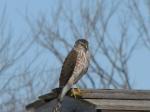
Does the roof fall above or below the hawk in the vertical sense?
below

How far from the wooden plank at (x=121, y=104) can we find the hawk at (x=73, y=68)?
0.42 meters

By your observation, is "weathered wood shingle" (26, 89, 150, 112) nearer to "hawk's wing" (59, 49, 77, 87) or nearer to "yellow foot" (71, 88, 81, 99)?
"yellow foot" (71, 88, 81, 99)

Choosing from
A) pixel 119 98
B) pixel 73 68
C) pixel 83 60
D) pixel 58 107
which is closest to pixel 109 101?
pixel 119 98

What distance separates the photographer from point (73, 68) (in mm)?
7301

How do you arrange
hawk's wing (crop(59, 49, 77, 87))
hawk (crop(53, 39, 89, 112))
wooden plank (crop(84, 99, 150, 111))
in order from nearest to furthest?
wooden plank (crop(84, 99, 150, 111)) → hawk (crop(53, 39, 89, 112)) → hawk's wing (crop(59, 49, 77, 87))

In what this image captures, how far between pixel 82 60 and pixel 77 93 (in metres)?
0.75

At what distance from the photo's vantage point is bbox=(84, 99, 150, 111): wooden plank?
21.4 ft

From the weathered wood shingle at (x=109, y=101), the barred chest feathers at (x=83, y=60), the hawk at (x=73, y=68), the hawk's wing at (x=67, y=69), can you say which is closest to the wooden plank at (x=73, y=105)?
the weathered wood shingle at (x=109, y=101)

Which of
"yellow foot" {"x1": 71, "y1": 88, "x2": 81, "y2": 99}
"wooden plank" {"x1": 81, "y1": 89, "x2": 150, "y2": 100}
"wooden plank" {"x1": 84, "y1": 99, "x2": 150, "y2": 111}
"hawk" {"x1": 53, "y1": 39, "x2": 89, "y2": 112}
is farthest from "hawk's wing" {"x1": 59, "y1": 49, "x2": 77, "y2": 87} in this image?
"wooden plank" {"x1": 84, "y1": 99, "x2": 150, "y2": 111}

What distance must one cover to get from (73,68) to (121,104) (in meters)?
0.94

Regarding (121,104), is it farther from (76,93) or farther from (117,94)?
(76,93)

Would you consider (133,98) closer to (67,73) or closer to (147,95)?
(147,95)

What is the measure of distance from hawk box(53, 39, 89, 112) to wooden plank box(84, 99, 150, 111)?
16.6 inches

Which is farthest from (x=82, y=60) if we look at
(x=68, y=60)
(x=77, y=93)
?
(x=77, y=93)
